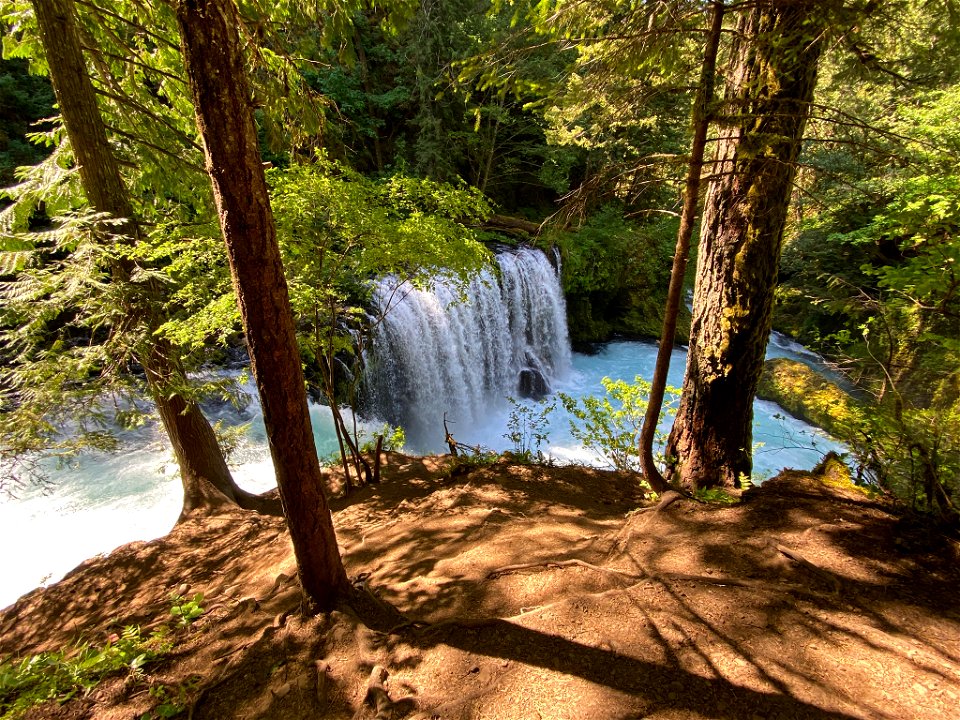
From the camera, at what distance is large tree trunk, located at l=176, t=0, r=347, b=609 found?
199cm

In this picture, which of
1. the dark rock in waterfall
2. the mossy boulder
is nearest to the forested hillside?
the mossy boulder

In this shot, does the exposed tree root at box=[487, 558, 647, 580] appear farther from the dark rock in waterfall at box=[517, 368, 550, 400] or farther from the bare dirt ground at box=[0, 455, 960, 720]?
the dark rock in waterfall at box=[517, 368, 550, 400]

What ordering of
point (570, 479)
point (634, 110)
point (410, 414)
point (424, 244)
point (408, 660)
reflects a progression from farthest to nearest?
1. point (410, 414)
2. point (570, 479)
3. point (424, 244)
4. point (634, 110)
5. point (408, 660)

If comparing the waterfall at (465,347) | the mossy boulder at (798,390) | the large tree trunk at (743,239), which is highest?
the large tree trunk at (743,239)

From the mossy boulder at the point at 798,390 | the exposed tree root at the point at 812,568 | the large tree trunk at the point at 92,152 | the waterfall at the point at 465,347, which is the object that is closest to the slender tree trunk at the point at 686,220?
the exposed tree root at the point at 812,568

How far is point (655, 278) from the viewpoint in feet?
60.2

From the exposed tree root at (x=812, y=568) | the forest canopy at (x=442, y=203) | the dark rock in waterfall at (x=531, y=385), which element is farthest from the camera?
the dark rock in waterfall at (x=531, y=385)

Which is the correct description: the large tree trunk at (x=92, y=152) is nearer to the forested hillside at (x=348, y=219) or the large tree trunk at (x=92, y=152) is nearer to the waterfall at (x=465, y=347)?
the forested hillside at (x=348, y=219)

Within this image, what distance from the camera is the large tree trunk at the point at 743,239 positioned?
10.4 ft

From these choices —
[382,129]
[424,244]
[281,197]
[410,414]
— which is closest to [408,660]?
[424,244]

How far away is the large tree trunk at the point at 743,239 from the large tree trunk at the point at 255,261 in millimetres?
2812

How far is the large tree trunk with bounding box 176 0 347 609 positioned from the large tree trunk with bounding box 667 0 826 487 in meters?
2.81

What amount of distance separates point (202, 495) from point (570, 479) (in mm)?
4929

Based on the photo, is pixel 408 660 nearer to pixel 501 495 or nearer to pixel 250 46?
pixel 501 495
